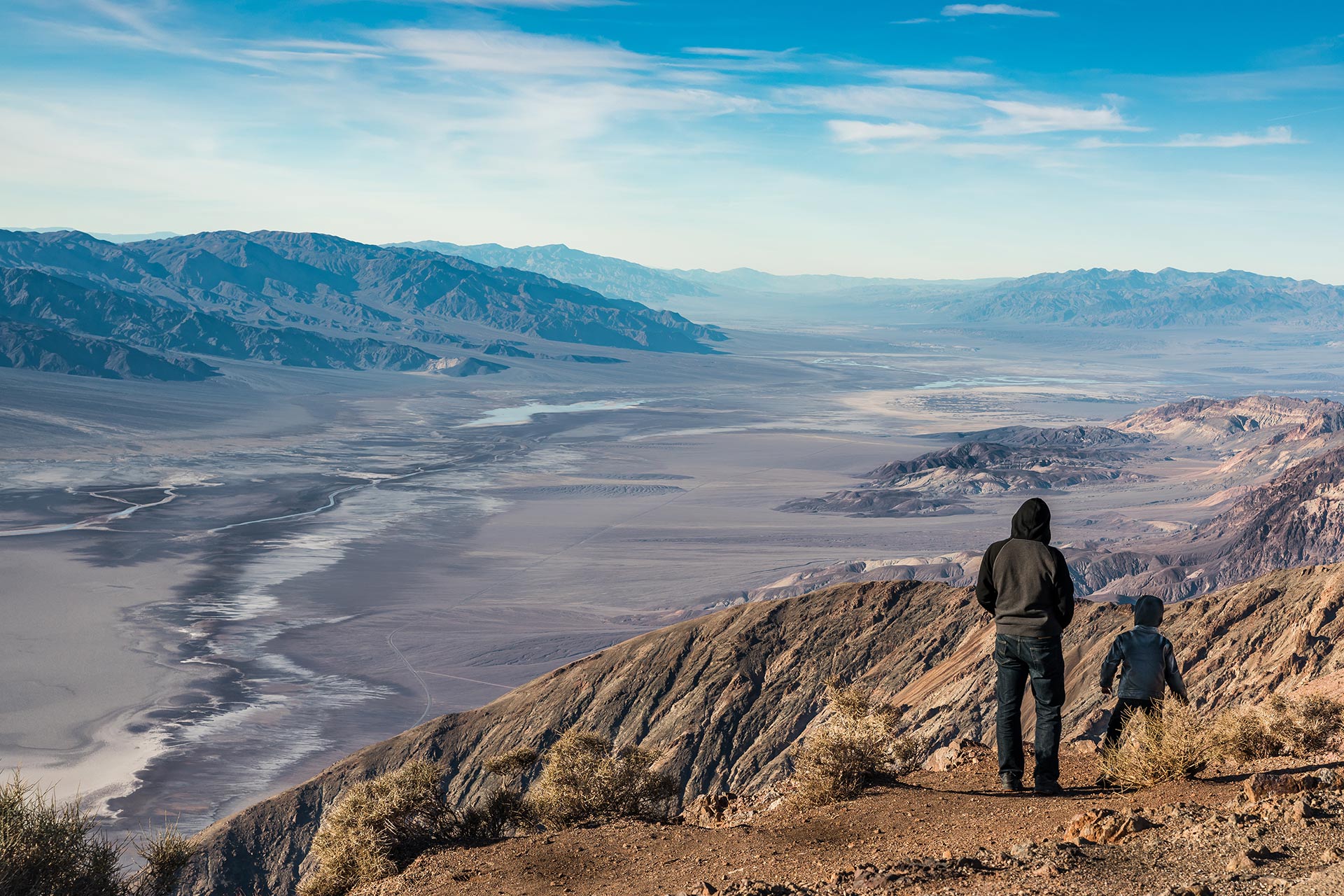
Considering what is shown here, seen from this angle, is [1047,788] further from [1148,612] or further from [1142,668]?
[1148,612]

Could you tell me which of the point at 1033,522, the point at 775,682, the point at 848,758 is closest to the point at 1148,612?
the point at 1033,522

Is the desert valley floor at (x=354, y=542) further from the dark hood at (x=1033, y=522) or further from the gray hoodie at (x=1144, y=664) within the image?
the dark hood at (x=1033, y=522)

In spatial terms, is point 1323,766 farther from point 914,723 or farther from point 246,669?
point 246,669

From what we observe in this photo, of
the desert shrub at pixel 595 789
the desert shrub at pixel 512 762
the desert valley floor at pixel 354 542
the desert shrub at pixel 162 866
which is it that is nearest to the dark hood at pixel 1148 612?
the desert shrub at pixel 595 789

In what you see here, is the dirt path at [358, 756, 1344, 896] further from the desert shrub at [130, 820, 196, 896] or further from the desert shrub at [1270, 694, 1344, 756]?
the desert shrub at [130, 820, 196, 896]

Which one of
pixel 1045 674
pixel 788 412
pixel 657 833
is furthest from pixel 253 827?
pixel 788 412
